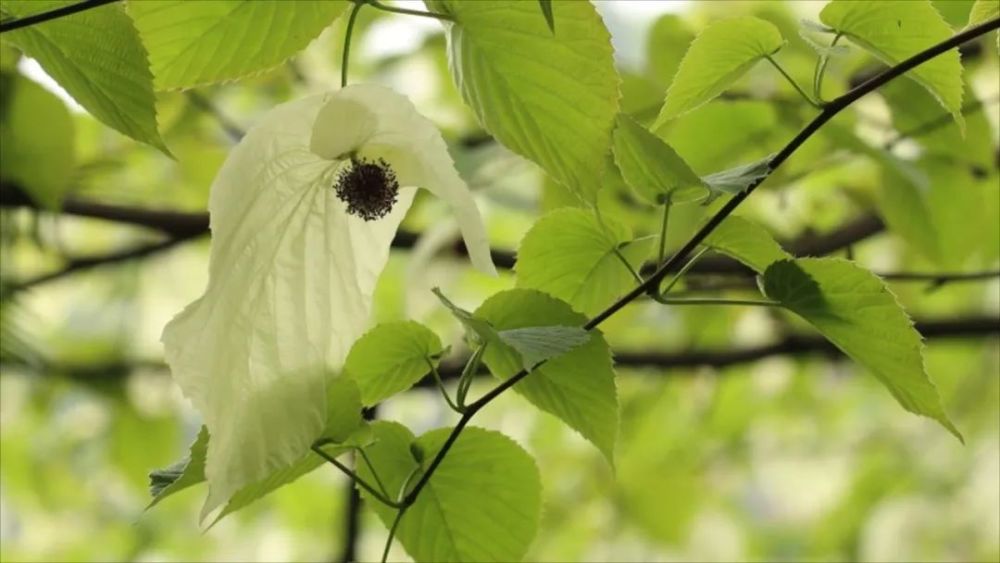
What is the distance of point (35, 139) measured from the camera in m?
0.46

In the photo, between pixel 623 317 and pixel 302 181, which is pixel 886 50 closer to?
pixel 302 181

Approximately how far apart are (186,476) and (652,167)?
0.11 metres

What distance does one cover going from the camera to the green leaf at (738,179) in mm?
229

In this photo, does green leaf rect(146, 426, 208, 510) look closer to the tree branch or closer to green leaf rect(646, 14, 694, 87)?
the tree branch

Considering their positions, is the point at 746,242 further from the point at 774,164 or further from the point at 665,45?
the point at 665,45

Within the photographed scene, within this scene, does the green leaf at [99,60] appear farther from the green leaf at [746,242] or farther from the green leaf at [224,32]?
the green leaf at [746,242]

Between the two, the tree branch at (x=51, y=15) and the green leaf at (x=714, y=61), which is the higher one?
the tree branch at (x=51, y=15)

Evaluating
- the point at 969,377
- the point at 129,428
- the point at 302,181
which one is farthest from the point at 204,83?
the point at 969,377

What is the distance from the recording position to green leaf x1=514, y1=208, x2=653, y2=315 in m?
0.27

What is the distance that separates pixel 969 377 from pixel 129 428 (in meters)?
0.67

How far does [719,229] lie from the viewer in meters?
0.25

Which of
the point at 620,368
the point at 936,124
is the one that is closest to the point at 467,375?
the point at 936,124

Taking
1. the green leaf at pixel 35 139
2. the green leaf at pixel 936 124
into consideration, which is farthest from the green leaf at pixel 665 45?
the green leaf at pixel 35 139

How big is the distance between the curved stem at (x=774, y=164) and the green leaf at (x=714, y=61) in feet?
0.08
